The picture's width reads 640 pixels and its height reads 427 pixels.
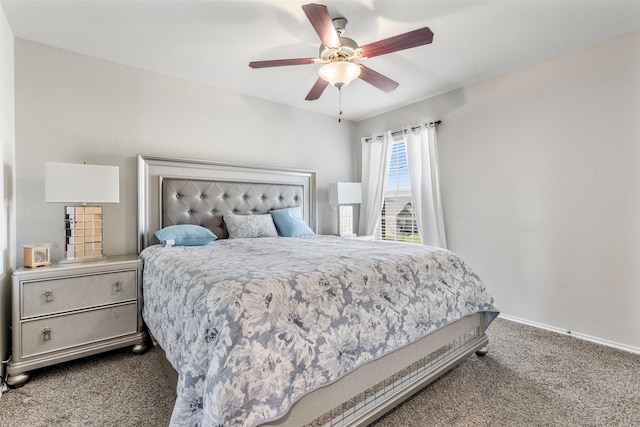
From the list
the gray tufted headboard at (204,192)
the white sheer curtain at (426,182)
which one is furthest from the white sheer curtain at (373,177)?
the gray tufted headboard at (204,192)

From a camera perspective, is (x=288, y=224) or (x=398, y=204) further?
(x=398, y=204)

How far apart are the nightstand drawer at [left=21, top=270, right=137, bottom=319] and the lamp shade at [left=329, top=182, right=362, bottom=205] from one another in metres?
2.48

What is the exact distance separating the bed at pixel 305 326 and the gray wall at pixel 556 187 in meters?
1.03

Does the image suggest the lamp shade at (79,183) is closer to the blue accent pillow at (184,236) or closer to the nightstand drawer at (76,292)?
the blue accent pillow at (184,236)

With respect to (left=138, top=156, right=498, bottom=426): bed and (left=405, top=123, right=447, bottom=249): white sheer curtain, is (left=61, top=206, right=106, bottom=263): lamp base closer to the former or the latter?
(left=138, top=156, right=498, bottom=426): bed

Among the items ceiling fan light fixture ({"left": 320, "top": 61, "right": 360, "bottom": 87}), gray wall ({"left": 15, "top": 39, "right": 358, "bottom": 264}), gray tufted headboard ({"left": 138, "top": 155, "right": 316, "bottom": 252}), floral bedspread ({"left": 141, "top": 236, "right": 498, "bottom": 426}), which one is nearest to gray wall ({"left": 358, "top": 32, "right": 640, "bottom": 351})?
floral bedspread ({"left": 141, "top": 236, "right": 498, "bottom": 426})

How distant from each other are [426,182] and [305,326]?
2.89 m

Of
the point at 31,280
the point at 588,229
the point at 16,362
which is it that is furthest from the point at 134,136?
the point at 588,229

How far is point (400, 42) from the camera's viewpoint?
183 centimetres

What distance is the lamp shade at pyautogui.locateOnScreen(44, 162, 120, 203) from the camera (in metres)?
2.12

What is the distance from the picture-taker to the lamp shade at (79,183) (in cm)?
212

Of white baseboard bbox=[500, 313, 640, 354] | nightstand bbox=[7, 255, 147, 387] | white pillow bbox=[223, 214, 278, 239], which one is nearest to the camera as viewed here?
nightstand bbox=[7, 255, 147, 387]

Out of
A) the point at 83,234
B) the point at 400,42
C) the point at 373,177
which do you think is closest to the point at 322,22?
the point at 400,42

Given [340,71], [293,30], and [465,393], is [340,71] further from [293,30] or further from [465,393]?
[465,393]
